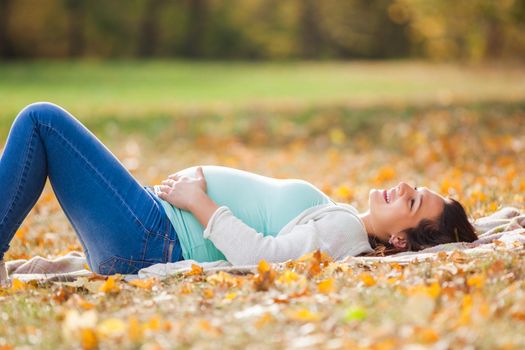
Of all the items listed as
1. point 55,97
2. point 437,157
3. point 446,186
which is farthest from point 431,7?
point 446,186

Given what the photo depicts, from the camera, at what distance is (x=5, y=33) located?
32812 millimetres

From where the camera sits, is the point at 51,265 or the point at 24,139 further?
the point at 51,265

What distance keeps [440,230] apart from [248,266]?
1.11 metres

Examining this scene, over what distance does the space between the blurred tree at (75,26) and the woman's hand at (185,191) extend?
33.5 m

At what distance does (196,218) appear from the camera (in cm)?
387

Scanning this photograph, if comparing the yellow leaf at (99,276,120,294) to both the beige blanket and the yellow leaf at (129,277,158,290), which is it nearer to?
the yellow leaf at (129,277,158,290)

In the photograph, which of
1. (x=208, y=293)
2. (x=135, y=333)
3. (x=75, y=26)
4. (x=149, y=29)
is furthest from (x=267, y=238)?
(x=149, y=29)

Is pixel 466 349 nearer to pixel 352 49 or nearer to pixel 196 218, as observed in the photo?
pixel 196 218

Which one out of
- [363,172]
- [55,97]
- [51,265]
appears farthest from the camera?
[55,97]

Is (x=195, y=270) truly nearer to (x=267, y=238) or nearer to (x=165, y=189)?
(x=267, y=238)

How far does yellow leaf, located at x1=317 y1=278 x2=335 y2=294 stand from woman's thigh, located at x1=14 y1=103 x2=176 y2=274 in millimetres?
1017

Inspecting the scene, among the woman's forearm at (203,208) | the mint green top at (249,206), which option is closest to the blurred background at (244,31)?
the mint green top at (249,206)

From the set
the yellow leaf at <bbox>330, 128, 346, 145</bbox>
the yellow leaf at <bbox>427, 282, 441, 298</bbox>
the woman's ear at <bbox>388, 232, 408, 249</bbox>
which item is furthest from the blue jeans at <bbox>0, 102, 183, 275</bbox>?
the yellow leaf at <bbox>330, 128, 346, 145</bbox>

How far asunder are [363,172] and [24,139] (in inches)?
204
